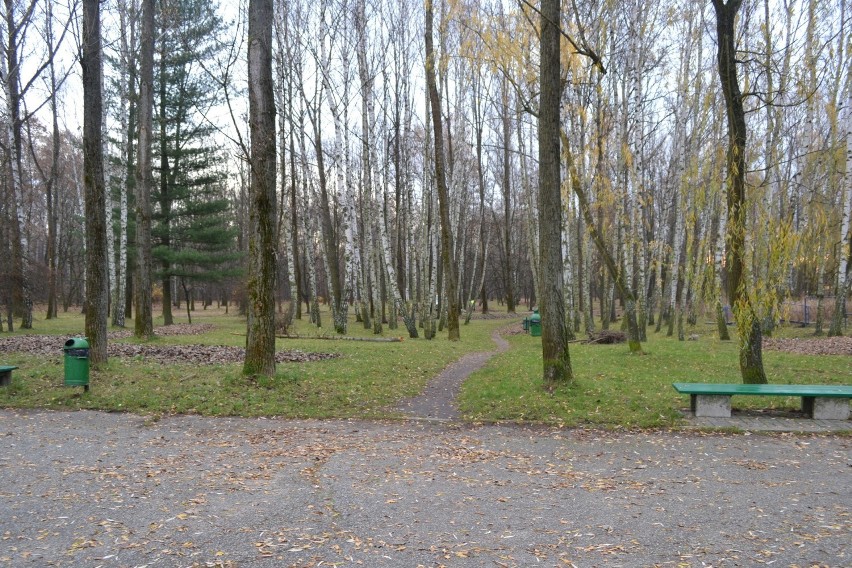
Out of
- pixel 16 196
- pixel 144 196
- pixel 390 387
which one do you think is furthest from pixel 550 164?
pixel 16 196

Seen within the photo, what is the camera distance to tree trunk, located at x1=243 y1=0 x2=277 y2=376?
28.0 feet

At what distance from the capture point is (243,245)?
42.9m

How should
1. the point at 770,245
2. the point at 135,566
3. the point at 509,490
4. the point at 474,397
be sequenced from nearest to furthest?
the point at 135,566 → the point at 509,490 → the point at 770,245 → the point at 474,397

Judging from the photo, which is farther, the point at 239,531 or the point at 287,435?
the point at 287,435

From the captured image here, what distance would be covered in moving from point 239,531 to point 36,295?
2400 cm

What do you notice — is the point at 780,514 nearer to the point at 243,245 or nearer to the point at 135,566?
the point at 135,566

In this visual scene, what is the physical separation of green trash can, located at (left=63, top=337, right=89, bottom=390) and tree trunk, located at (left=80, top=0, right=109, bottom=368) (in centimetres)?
137

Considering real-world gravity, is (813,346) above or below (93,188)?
below

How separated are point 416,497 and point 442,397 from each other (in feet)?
15.0

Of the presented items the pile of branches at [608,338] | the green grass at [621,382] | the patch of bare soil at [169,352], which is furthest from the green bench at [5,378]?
the pile of branches at [608,338]

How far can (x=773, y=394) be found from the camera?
6.93 metres

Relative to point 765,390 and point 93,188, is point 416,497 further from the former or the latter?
point 93,188

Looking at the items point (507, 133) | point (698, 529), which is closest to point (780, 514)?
point (698, 529)

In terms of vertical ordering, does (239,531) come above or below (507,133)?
below
